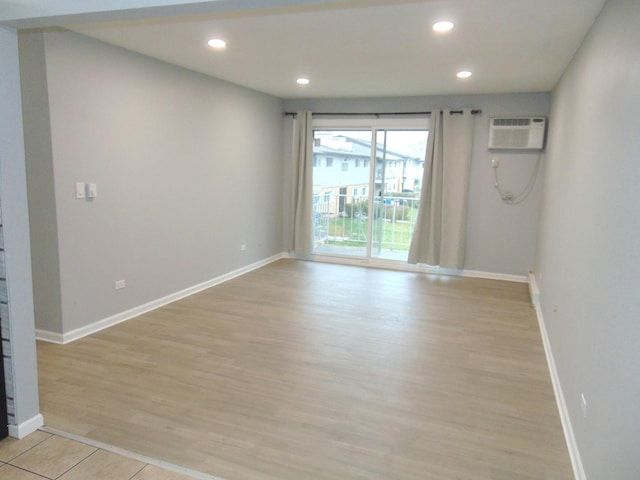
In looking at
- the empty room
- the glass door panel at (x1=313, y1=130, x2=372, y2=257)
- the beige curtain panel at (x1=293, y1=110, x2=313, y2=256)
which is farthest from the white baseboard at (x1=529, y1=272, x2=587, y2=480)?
the beige curtain panel at (x1=293, y1=110, x2=313, y2=256)

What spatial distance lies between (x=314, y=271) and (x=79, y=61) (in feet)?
12.6

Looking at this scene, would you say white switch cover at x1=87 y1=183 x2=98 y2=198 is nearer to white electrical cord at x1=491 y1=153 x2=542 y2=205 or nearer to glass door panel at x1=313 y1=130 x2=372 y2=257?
glass door panel at x1=313 y1=130 x2=372 y2=257

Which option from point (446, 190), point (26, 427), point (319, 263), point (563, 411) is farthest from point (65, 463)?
point (446, 190)

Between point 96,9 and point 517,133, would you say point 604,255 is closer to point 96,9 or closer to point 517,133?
point 96,9

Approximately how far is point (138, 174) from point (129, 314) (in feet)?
4.40

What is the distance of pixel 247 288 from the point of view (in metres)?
5.31

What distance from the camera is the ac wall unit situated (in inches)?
217

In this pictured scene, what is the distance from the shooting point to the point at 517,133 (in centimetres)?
562

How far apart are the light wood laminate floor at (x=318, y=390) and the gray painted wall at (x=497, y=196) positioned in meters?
1.42

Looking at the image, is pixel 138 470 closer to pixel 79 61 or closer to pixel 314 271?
pixel 79 61

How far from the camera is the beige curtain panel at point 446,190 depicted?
19.5 feet

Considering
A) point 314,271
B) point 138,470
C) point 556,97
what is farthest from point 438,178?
point 138,470

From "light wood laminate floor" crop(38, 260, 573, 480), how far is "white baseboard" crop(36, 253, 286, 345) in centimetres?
9

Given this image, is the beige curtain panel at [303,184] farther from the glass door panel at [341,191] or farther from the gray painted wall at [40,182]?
the gray painted wall at [40,182]
